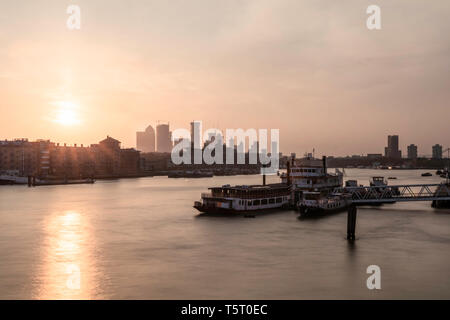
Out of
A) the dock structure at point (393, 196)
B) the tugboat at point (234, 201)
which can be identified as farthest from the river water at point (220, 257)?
the dock structure at point (393, 196)

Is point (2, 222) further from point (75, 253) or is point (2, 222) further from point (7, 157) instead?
point (7, 157)

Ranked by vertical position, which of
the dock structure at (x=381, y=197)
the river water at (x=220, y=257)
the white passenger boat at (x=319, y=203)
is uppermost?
the dock structure at (x=381, y=197)

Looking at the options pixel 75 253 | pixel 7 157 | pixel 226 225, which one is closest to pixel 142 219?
pixel 226 225

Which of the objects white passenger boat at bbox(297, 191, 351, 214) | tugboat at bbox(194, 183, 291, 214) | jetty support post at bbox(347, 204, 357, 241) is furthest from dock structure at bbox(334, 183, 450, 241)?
tugboat at bbox(194, 183, 291, 214)

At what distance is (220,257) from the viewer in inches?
1471

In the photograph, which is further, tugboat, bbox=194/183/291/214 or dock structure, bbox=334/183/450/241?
tugboat, bbox=194/183/291/214

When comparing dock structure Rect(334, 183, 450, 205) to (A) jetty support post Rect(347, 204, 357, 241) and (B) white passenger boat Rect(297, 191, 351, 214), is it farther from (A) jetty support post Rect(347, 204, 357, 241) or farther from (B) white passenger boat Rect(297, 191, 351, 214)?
(B) white passenger boat Rect(297, 191, 351, 214)

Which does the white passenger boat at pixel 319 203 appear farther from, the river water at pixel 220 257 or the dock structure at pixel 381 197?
the river water at pixel 220 257

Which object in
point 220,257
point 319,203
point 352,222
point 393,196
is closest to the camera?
point 220,257

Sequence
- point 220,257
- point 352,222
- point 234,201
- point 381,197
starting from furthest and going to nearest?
1. point 234,201
2. point 381,197
3. point 352,222
4. point 220,257

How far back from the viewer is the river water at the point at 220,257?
28.2m

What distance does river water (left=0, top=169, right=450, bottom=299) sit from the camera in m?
28.2

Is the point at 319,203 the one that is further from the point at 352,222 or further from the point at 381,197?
the point at 352,222

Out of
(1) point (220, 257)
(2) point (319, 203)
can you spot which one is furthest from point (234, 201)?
(1) point (220, 257)
